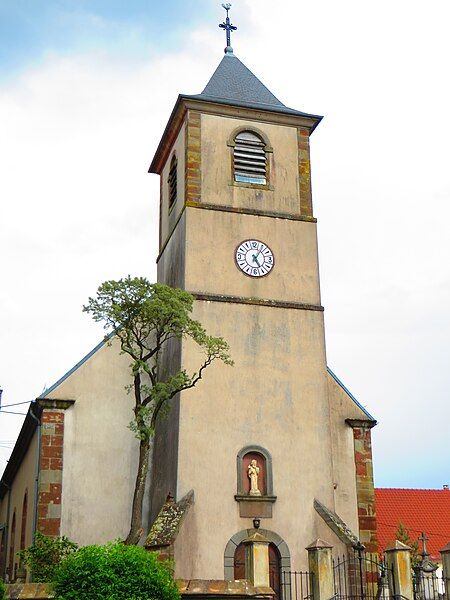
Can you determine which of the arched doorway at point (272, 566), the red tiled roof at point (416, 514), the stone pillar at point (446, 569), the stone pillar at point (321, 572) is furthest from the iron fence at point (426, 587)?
the red tiled roof at point (416, 514)

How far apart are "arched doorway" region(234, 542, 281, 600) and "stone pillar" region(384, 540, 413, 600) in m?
4.79

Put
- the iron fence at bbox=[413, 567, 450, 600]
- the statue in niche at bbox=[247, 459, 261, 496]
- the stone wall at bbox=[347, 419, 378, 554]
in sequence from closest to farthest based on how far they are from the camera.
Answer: the iron fence at bbox=[413, 567, 450, 600], the statue in niche at bbox=[247, 459, 261, 496], the stone wall at bbox=[347, 419, 378, 554]

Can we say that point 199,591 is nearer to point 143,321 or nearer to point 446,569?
point 446,569

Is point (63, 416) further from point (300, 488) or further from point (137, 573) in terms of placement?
point (137, 573)

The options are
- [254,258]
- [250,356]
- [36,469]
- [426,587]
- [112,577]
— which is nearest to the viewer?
[112,577]

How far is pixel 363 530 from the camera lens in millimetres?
22219

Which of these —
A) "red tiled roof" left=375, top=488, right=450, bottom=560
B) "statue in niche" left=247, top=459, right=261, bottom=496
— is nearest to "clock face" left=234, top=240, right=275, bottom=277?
"statue in niche" left=247, top=459, right=261, bottom=496

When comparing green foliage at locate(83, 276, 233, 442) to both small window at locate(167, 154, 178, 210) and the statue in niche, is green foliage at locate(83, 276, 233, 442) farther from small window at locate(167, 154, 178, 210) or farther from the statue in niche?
small window at locate(167, 154, 178, 210)

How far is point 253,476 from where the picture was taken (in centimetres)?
2123

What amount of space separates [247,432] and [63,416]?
15.5 feet

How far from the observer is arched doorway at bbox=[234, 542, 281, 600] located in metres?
20.3

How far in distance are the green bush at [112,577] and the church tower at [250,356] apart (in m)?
6.94

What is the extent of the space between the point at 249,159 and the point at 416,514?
65.9 feet

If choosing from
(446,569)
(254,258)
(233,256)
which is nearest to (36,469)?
(233,256)
